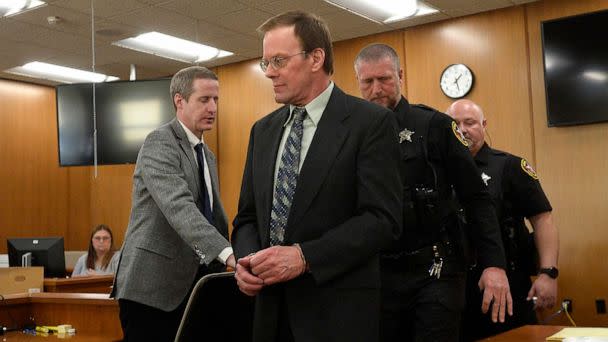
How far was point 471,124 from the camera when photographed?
3.39 metres

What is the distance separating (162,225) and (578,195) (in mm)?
4494

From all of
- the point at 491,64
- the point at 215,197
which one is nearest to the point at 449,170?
the point at 215,197

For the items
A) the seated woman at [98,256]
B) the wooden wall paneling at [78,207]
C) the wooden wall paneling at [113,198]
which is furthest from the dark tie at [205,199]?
the wooden wall paneling at [78,207]

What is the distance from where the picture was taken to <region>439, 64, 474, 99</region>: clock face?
6434mm

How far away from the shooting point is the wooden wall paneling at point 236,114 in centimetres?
789

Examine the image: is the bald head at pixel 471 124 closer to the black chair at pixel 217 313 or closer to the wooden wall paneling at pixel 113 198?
the black chair at pixel 217 313

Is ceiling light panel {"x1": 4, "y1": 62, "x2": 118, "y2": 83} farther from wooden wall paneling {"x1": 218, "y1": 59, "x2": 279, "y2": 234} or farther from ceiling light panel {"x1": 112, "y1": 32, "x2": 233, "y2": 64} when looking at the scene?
wooden wall paneling {"x1": 218, "y1": 59, "x2": 279, "y2": 234}

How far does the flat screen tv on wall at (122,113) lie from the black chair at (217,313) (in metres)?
5.35

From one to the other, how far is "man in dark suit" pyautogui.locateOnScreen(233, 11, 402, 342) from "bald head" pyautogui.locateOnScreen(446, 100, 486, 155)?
1842mm

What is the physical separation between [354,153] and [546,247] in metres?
1.94

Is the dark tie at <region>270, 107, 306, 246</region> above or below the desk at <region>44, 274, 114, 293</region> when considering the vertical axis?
above

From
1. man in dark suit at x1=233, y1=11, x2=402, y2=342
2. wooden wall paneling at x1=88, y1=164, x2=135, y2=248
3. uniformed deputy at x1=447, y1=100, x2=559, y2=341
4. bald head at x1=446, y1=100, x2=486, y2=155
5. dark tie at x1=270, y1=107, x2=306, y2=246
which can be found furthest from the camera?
wooden wall paneling at x1=88, y1=164, x2=135, y2=248

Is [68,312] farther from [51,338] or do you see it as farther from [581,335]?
[581,335]

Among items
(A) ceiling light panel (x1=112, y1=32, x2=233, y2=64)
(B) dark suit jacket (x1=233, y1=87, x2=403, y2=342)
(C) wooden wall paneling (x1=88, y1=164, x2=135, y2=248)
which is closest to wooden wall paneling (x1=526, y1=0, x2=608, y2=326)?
(A) ceiling light panel (x1=112, y1=32, x2=233, y2=64)
